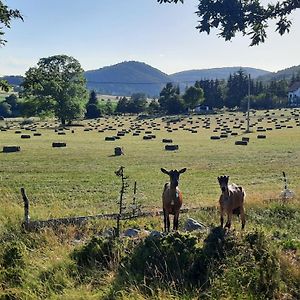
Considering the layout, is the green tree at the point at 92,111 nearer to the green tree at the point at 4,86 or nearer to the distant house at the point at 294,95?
the distant house at the point at 294,95

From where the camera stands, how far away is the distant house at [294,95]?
125956 mm

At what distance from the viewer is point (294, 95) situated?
132 meters

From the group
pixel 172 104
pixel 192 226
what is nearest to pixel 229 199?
pixel 192 226

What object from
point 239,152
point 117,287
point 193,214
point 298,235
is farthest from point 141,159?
point 117,287

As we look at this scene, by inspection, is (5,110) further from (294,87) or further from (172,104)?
(294,87)

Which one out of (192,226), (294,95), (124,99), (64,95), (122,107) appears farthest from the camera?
(294,95)

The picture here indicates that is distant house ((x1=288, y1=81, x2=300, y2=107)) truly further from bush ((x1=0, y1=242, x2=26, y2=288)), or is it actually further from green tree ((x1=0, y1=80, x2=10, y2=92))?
bush ((x1=0, y1=242, x2=26, y2=288))

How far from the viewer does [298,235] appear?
9508mm

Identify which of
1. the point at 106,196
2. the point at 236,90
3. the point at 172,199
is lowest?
the point at 106,196

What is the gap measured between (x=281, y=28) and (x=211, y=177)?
1318 centimetres

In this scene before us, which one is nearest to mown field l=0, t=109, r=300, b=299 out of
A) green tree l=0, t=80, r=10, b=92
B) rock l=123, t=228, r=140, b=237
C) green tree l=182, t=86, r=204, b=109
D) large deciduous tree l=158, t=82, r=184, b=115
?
rock l=123, t=228, r=140, b=237

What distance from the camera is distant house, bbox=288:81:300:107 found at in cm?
12596

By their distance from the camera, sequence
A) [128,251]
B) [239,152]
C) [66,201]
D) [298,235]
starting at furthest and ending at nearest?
[239,152]
[66,201]
[298,235]
[128,251]

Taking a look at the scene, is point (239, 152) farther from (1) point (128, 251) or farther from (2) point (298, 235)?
(1) point (128, 251)
